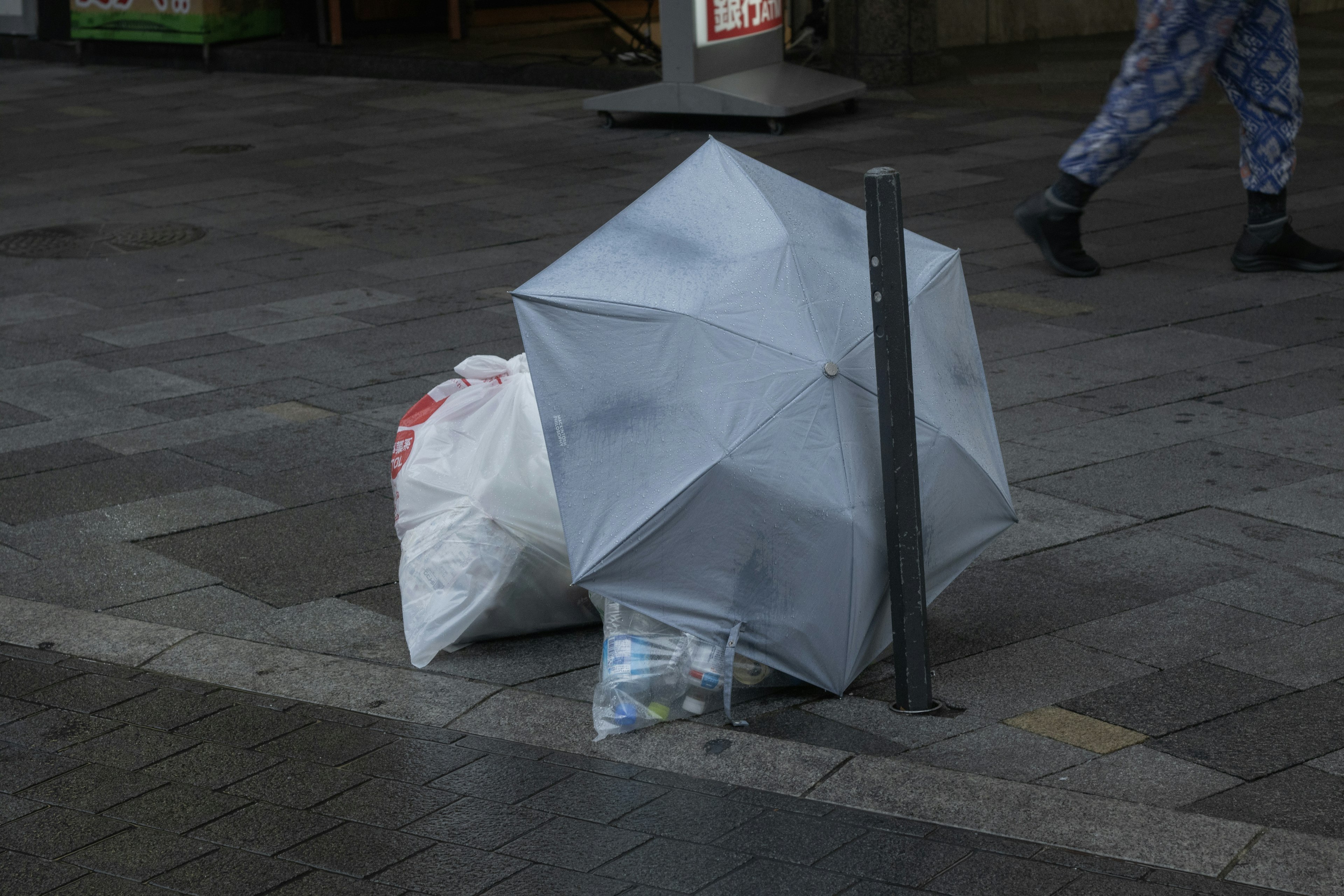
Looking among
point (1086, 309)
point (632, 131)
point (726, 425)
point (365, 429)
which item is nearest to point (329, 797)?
point (726, 425)

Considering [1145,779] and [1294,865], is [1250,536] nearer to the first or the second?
[1145,779]

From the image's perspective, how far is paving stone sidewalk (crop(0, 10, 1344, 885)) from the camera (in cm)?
363

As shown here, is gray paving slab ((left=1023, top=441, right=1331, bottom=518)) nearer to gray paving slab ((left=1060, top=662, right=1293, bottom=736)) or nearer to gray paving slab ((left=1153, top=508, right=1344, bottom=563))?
gray paving slab ((left=1153, top=508, right=1344, bottom=563))

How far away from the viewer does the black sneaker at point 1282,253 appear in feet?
24.7

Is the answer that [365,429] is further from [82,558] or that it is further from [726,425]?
[726,425]

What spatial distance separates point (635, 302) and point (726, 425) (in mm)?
344

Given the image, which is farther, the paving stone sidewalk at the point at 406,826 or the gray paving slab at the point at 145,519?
the gray paving slab at the point at 145,519

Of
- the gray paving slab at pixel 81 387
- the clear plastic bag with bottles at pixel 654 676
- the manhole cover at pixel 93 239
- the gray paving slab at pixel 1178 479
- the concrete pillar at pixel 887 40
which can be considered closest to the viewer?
the clear plastic bag with bottles at pixel 654 676

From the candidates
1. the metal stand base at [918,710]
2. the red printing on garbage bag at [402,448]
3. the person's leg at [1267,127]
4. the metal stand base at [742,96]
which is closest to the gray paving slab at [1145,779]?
the metal stand base at [918,710]

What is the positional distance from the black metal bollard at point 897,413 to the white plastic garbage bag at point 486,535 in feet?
2.67

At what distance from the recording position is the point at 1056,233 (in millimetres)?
7648

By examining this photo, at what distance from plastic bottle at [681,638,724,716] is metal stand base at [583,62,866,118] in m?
8.60

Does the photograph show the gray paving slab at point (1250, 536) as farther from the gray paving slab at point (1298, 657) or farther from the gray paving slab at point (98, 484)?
the gray paving slab at point (98, 484)

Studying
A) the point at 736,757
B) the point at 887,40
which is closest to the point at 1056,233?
the point at 736,757
